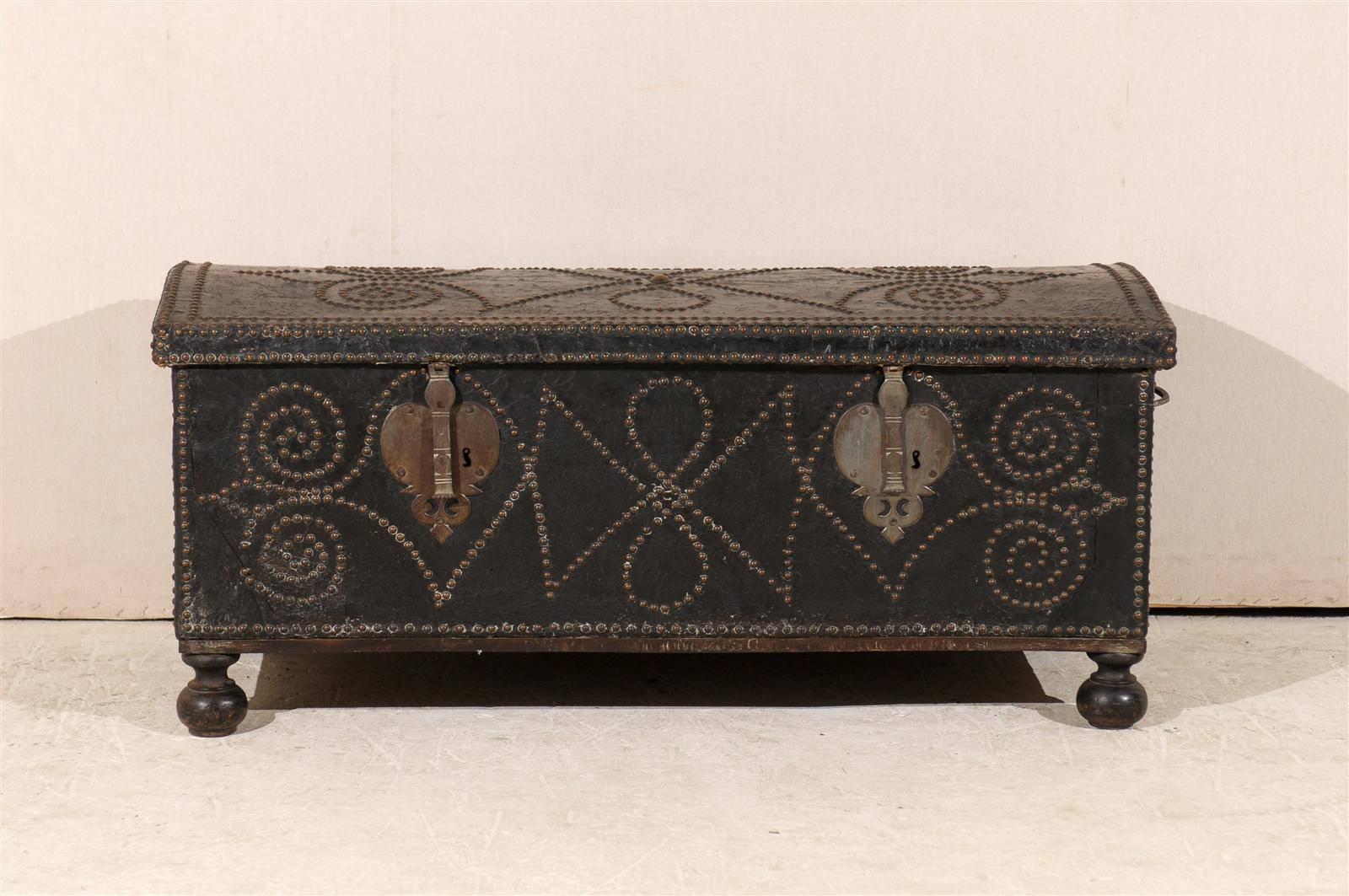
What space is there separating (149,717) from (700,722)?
89cm

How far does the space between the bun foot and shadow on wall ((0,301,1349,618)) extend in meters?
0.75

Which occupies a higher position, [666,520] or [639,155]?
[639,155]

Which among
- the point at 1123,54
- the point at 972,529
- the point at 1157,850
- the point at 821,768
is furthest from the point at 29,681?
the point at 1123,54

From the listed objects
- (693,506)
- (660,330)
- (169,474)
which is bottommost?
(169,474)

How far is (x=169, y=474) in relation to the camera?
2.84 metres

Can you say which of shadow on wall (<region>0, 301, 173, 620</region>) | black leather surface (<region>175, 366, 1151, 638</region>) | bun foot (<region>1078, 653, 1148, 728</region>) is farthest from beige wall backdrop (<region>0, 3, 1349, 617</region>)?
bun foot (<region>1078, 653, 1148, 728</region>)

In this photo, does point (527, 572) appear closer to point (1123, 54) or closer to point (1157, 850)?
point (1157, 850)

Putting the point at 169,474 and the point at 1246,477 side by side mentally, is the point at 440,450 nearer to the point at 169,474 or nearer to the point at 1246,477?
the point at 169,474

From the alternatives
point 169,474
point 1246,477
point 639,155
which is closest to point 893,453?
point 639,155

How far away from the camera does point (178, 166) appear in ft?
9.06

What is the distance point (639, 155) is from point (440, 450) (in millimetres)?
923

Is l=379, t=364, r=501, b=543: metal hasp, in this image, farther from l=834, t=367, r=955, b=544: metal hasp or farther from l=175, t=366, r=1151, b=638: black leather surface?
l=834, t=367, r=955, b=544: metal hasp

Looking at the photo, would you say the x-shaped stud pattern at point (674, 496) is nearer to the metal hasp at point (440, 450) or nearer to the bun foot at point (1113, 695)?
the metal hasp at point (440, 450)

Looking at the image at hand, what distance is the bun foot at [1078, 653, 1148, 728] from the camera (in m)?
2.20
